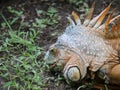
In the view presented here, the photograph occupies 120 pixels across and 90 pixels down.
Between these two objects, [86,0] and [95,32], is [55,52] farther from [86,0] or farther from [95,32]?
[86,0]

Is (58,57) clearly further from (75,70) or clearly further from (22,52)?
(22,52)

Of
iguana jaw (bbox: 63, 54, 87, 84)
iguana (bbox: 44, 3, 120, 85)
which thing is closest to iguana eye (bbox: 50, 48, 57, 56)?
iguana (bbox: 44, 3, 120, 85)

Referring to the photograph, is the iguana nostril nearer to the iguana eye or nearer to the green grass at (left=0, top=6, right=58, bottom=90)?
the iguana eye

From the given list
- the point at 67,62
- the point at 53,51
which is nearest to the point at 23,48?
the point at 53,51

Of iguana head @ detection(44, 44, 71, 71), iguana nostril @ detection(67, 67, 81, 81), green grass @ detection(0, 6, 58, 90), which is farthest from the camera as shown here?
green grass @ detection(0, 6, 58, 90)

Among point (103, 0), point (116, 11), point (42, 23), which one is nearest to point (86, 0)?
point (103, 0)

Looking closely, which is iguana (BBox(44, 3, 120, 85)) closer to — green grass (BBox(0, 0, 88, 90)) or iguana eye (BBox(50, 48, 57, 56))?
iguana eye (BBox(50, 48, 57, 56))

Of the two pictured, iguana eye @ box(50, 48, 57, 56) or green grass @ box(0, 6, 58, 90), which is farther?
green grass @ box(0, 6, 58, 90)

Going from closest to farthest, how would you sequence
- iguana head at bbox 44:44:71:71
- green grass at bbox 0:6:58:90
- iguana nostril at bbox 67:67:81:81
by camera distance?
iguana nostril at bbox 67:67:81:81
iguana head at bbox 44:44:71:71
green grass at bbox 0:6:58:90

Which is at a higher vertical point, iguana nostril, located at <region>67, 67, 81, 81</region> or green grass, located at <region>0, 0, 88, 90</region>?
green grass, located at <region>0, 0, 88, 90</region>
